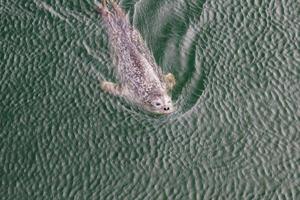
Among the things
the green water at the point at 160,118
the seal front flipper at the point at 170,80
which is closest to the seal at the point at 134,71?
the seal front flipper at the point at 170,80

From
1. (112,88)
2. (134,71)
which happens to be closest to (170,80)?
(134,71)

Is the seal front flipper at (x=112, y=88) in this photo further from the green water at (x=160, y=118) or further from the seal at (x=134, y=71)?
the green water at (x=160, y=118)

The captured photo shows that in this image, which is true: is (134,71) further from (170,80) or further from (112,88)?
(170,80)

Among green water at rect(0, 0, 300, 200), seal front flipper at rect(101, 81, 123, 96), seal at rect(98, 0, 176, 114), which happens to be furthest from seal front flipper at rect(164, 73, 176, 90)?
seal front flipper at rect(101, 81, 123, 96)

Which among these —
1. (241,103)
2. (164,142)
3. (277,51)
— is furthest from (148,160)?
(277,51)

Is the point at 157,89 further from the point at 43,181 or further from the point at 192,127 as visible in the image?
the point at 43,181
